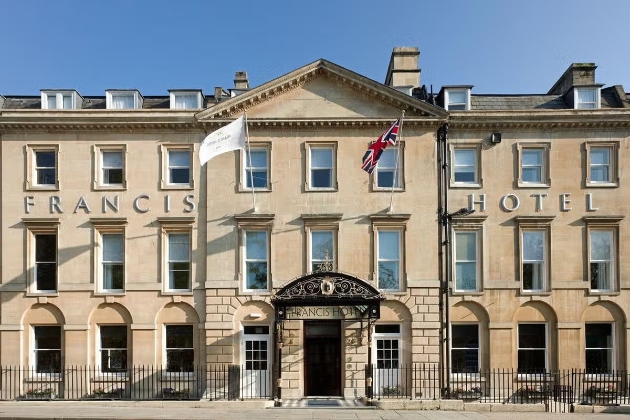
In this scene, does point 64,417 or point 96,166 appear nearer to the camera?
point 64,417

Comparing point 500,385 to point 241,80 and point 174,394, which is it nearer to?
point 174,394

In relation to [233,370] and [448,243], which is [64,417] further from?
[448,243]

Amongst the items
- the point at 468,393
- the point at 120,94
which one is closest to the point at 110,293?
the point at 120,94

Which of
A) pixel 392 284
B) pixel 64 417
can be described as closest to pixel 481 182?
pixel 392 284

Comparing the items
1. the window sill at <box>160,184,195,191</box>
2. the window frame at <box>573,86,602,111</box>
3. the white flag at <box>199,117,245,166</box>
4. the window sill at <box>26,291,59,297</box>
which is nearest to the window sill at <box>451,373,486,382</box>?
the window frame at <box>573,86,602,111</box>

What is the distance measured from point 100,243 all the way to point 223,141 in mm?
7116

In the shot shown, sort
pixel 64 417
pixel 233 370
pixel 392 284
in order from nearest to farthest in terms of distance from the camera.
Answer: pixel 64 417 < pixel 233 370 < pixel 392 284

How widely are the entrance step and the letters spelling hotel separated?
0.77m

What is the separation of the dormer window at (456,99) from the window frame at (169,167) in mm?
11194

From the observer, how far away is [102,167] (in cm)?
2425

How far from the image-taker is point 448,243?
23.8 m

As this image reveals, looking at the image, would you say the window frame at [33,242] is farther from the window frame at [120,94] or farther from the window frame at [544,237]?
the window frame at [544,237]

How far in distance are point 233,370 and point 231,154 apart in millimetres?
8759

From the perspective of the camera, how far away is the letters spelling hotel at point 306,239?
23281 mm
